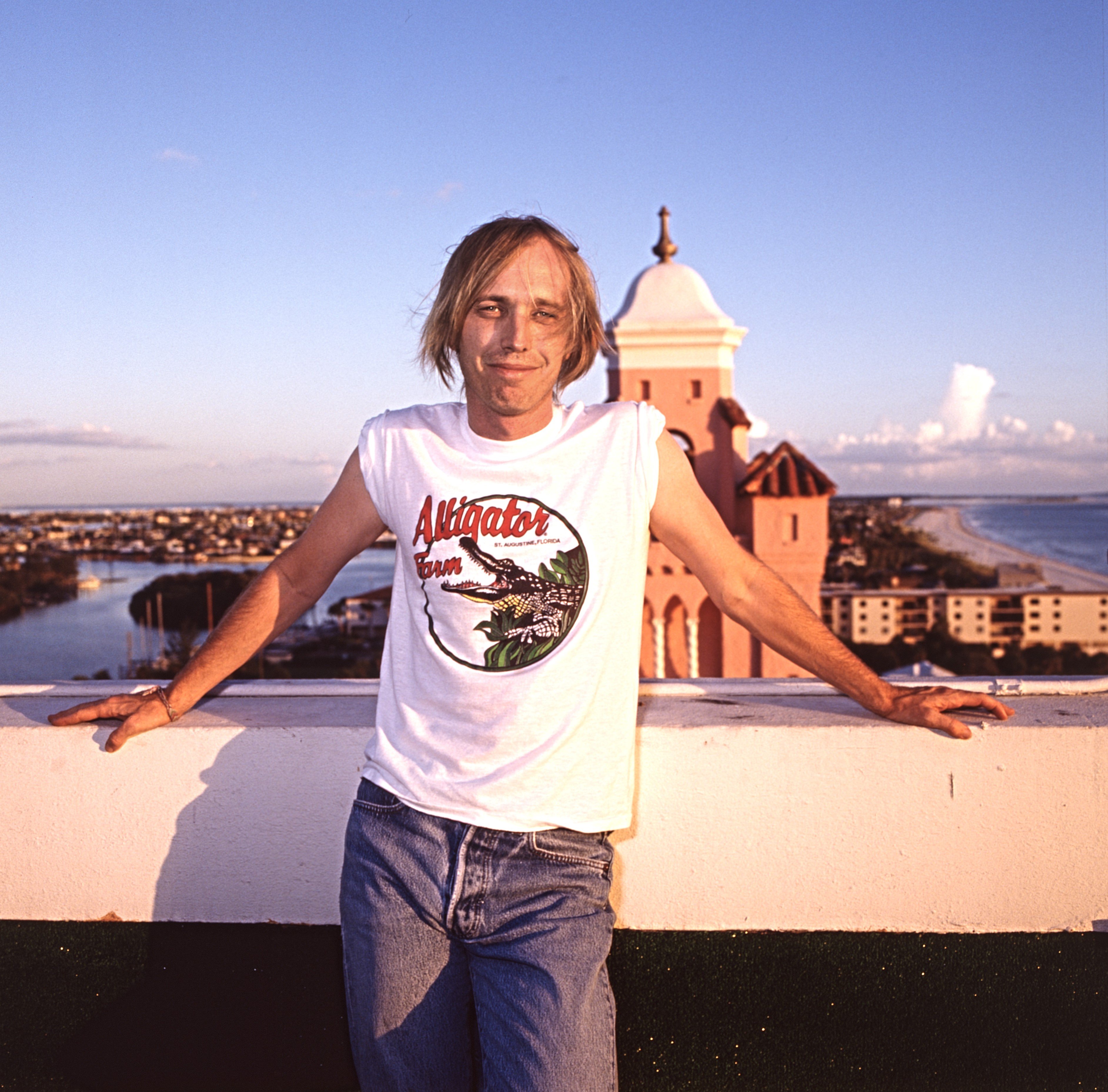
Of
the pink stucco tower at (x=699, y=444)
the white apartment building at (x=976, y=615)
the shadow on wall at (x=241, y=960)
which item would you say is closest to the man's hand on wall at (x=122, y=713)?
the shadow on wall at (x=241, y=960)

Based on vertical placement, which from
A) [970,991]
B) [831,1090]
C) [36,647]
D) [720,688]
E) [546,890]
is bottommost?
[36,647]

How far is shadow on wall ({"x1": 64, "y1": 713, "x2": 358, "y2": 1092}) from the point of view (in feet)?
6.35

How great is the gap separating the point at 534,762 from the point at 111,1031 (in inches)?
45.9

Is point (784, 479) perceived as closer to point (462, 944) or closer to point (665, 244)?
point (665, 244)

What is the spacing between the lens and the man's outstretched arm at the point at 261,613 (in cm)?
186

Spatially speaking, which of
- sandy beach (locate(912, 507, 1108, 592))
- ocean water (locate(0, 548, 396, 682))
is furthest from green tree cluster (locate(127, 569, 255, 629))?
sandy beach (locate(912, 507, 1108, 592))

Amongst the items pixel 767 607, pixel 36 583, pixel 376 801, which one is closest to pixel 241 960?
pixel 376 801

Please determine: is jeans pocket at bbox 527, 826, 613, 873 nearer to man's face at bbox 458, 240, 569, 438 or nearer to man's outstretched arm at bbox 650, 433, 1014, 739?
man's outstretched arm at bbox 650, 433, 1014, 739

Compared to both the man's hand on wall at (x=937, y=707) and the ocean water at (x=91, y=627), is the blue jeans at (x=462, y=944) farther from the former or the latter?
the ocean water at (x=91, y=627)

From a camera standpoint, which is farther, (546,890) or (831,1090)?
(831,1090)

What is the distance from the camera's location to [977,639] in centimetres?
5419

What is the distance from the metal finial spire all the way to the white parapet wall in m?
10.7

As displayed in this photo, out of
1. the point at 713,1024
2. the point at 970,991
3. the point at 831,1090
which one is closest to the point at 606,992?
the point at 713,1024

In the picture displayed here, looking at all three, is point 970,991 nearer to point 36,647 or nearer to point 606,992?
point 606,992
